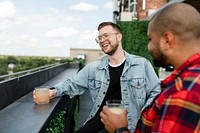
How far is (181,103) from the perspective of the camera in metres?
1.17

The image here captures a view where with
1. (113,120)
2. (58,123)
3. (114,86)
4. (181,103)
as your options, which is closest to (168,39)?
(181,103)

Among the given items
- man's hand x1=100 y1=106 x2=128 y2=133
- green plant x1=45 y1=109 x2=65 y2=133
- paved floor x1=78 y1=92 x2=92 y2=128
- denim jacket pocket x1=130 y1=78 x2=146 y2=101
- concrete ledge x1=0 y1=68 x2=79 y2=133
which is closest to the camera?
man's hand x1=100 y1=106 x2=128 y2=133

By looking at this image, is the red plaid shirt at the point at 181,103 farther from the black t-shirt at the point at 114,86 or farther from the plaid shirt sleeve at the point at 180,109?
the black t-shirt at the point at 114,86

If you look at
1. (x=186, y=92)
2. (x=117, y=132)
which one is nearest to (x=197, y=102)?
(x=186, y=92)

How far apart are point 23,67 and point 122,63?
88.9ft

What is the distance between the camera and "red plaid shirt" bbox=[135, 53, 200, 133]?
117cm

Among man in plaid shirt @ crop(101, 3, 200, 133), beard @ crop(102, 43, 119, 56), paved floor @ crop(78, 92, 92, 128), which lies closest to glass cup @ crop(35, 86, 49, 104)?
beard @ crop(102, 43, 119, 56)

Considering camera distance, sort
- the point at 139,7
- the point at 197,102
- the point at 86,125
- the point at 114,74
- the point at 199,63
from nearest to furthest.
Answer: the point at 197,102 → the point at 199,63 → the point at 86,125 → the point at 114,74 → the point at 139,7

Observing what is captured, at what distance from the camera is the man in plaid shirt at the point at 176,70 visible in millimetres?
1172

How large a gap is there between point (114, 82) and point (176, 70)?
1.81 meters

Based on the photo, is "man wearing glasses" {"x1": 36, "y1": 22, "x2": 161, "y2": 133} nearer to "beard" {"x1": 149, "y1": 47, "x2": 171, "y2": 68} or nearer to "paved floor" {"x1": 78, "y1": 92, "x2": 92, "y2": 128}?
"beard" {"x1": 149, "y1": 47, "x2": 171, "y2": 68}

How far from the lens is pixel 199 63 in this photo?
1300 millimetres

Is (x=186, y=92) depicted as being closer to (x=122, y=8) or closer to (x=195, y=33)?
(x=195, y=33)

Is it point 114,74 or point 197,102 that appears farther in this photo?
point 114,74
